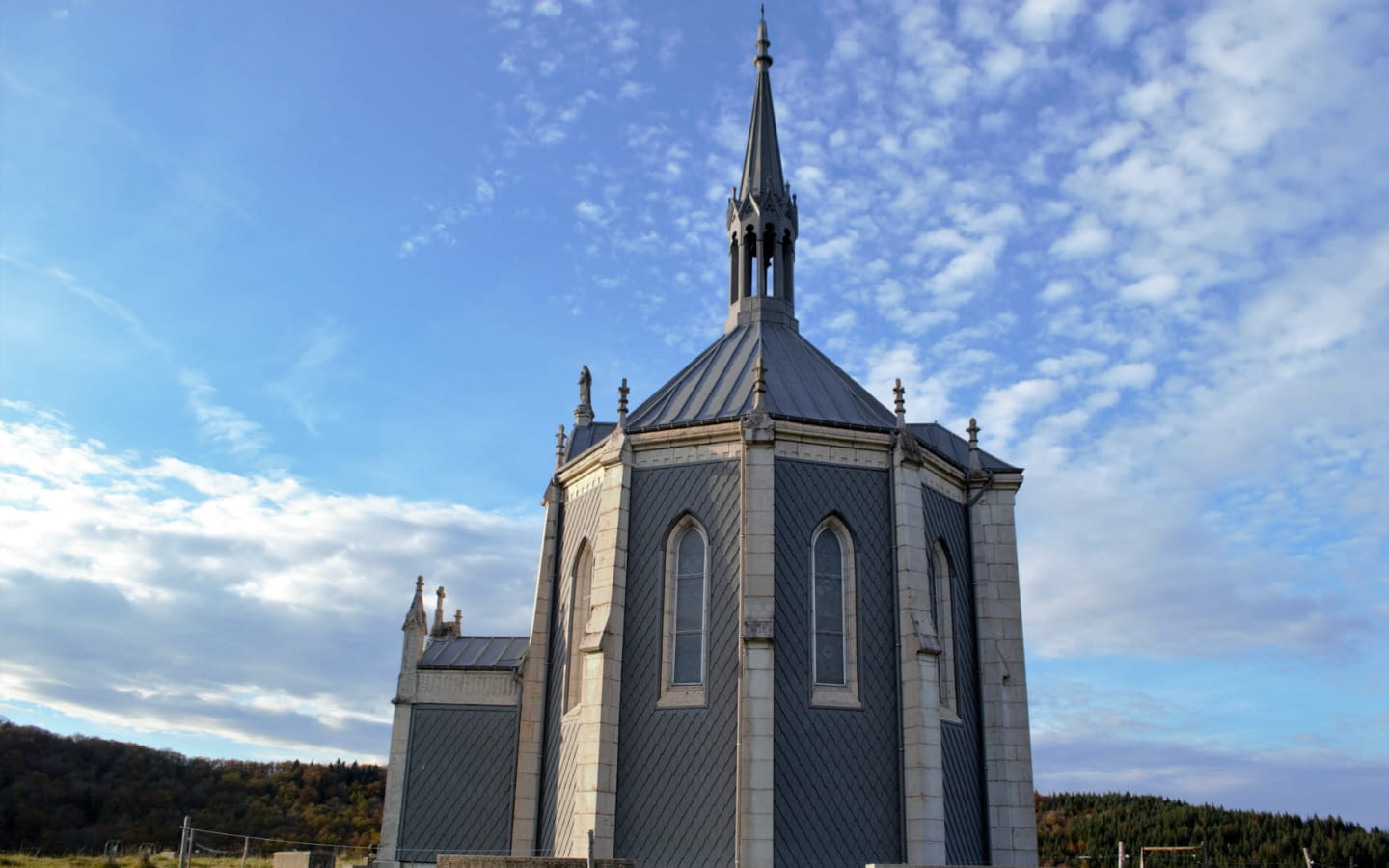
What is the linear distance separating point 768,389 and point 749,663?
6673 millimetres

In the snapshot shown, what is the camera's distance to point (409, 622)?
2748cm

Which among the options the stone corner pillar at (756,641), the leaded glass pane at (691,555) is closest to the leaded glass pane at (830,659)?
the stone corner pillar at (756,641)

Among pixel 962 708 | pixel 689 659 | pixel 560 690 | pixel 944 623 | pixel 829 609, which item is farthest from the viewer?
pixel 560 690

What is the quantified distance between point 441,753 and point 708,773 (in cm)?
837

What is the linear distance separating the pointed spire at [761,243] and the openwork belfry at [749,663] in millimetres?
2362

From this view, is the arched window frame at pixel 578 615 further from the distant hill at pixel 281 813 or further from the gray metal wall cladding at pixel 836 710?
the distant hill at pixel 281 813

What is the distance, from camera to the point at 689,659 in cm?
2206

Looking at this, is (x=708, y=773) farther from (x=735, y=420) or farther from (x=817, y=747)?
(x=735, y=420)

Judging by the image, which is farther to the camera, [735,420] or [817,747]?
[735,420]

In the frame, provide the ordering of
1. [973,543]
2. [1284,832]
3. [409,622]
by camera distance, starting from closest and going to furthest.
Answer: [973,543], [409,622], [1284,832]

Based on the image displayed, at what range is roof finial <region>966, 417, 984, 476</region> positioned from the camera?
25703 millimetres

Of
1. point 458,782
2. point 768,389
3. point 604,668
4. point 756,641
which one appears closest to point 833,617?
point 756,641

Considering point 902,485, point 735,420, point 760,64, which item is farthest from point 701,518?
point 760,64

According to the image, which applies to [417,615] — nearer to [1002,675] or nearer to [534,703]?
[534,703]
